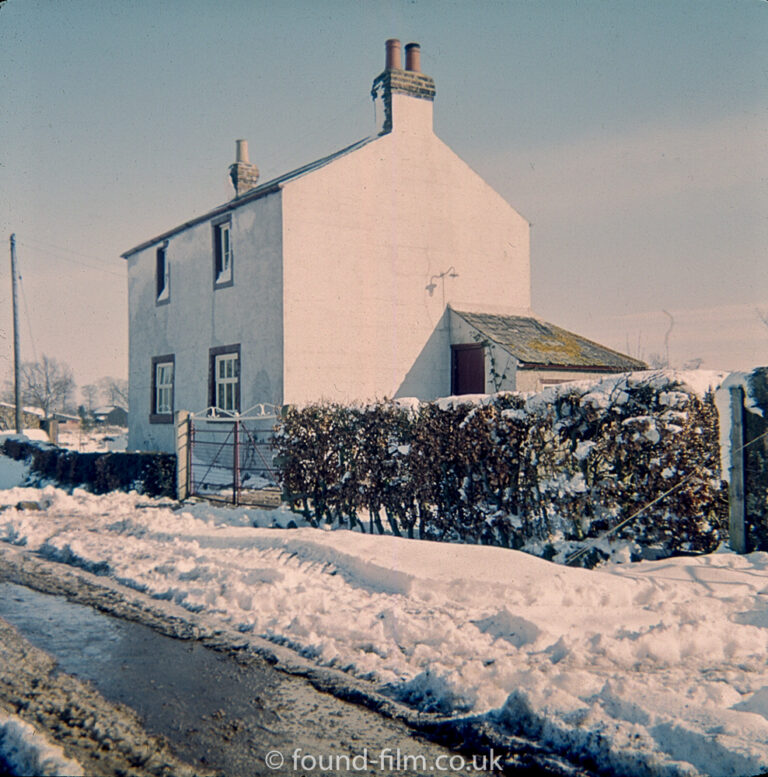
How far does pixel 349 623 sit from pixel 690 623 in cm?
261

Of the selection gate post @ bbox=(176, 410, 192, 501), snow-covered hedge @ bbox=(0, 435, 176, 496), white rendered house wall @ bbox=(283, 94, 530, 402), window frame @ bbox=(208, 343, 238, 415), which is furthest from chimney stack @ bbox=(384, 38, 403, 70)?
snow-covered hedge @ bbox=(0, 435, 176, 496)

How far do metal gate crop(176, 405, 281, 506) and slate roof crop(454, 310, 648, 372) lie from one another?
20.7ft

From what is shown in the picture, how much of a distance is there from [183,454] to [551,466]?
8869 mm

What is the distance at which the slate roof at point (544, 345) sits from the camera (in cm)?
1823

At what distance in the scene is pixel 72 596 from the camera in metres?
7.16

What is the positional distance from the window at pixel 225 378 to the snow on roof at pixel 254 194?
13.0 feet

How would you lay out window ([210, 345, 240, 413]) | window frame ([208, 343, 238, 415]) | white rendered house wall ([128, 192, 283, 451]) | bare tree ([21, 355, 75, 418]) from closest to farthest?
white rendered house wall ([128, 192, 283, 451]), window frame ([208, 343, 238, 415]), window ([210, 345, 240, 413]), bare tree ([21, 355, 75, 418])

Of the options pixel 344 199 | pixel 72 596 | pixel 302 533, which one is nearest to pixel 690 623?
pixel 302 533

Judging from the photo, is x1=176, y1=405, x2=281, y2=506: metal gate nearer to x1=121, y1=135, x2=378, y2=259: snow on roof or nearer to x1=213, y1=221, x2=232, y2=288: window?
x1=213, y1=221, x2=232, y2=288: window

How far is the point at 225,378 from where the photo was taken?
20531 mm

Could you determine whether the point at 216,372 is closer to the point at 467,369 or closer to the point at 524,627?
the point at 467,369

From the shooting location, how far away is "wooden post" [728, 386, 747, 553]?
716 cm

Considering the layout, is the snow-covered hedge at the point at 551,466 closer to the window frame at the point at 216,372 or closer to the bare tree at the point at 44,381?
the window frame at the point at 216,372

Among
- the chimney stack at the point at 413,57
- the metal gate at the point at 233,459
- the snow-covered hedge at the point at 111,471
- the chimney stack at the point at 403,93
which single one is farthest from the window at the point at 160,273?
the chimney stack at the point at 413,57
